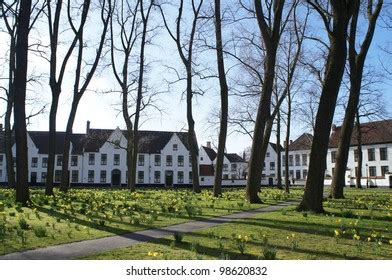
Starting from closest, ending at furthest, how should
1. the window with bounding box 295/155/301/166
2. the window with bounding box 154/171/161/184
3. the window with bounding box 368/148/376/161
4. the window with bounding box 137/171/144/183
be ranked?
the window with bounding box 368/148/376/161, the window with bounding box 137/171/144/183, the window with bounding box 154/171/161/184, the window with bounding box 295/155/301/166

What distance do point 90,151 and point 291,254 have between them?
2598 inches

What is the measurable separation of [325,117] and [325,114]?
0.34 feet

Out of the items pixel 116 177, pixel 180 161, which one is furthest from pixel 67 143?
pixel 180 161

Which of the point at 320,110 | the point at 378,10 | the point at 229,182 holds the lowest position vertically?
the point at 229,182

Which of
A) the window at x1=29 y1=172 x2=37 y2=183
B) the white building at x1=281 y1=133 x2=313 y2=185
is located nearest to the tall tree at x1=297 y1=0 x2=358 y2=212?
the window at x1=29 y1=172 x2=37 y2=183

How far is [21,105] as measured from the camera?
16.1 m

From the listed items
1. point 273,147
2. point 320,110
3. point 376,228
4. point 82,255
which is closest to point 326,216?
point 376,228

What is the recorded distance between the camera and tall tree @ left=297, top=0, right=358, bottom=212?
13.8m

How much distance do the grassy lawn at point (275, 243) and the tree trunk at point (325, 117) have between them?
7.56ft

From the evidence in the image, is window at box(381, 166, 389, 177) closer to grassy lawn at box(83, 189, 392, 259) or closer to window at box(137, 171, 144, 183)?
window at box(137, 171, 144, 183)

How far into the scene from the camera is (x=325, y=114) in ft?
45.9

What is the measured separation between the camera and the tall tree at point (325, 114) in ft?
45.3

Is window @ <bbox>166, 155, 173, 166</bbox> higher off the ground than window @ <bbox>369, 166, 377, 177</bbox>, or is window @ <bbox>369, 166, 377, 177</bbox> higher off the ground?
window @ <bbox>166, 155, 173, 166</bbox>

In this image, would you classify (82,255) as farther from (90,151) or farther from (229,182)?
(90,151)
